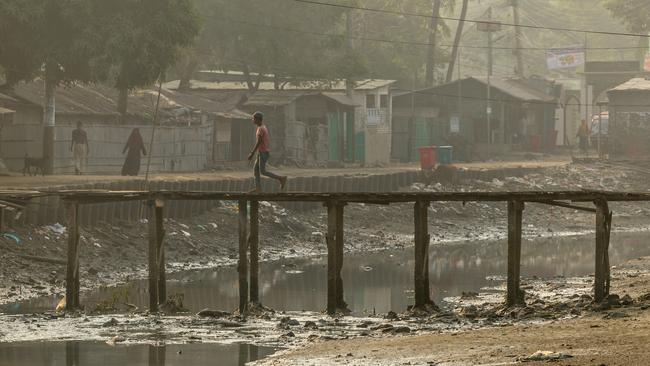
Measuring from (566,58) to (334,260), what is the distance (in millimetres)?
67426

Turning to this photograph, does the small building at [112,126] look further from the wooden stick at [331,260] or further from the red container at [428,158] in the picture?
the wooden stick at [331,260]

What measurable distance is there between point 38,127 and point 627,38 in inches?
3713

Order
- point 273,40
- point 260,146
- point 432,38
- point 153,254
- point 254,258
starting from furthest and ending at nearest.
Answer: point 432,38 → point 273,40 → point 260,146 → point 254,258 → point 153,254

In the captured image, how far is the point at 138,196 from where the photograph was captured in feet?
79.8

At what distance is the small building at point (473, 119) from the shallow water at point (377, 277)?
1052 inches

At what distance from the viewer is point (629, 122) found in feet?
207

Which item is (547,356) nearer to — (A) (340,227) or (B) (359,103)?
(A) (340,227)

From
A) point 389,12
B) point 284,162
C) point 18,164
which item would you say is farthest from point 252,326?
point 389,12

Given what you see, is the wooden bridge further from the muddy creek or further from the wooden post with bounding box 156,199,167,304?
the muddy creek

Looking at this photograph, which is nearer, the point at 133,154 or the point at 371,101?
the point at 133,154

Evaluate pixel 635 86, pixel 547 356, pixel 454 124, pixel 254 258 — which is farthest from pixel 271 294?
pixel 454 124

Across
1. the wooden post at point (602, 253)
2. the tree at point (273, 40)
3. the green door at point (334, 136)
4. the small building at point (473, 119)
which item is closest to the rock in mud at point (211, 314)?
the wooden post at point (602, 253)

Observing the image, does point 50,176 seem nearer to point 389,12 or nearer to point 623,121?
point 623,121

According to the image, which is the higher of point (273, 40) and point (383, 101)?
point (273, 40)
